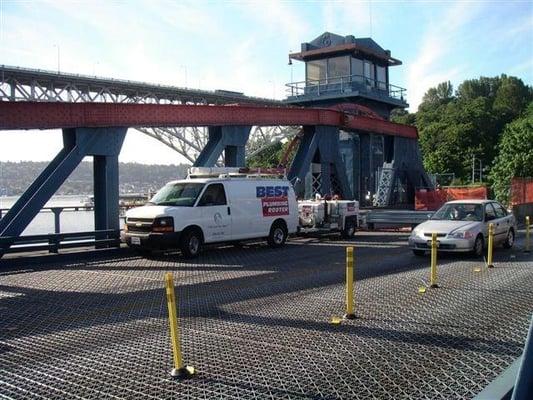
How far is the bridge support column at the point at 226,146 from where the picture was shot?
21078 millimetres

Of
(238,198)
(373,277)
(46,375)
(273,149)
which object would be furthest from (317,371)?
(273,149)

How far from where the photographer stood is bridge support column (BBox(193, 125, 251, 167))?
21078 millimetres

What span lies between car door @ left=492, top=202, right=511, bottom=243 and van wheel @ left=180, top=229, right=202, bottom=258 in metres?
8.13

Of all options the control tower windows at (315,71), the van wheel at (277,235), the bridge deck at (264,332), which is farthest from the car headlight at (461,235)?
the control tower windows at (315,71)

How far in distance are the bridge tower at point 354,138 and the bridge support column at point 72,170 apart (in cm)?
906

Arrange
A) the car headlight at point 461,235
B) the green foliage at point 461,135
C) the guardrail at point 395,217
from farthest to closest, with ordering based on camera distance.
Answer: the green foliage at point 461,135
the guardrail at point 395,217
the car headlight at point 461,235

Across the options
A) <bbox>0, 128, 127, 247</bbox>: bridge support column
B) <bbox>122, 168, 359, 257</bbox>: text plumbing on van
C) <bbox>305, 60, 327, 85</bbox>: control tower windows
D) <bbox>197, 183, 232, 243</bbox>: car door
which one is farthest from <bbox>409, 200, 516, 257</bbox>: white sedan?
<bbox>305, 60, 327, 85</bbox>: control tower windows

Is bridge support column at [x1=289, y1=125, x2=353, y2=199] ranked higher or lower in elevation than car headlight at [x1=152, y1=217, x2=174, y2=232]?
higher

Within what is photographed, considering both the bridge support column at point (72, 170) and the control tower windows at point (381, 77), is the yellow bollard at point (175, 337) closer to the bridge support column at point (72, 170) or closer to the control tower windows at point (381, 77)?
the bridge support column at point (72, 170)

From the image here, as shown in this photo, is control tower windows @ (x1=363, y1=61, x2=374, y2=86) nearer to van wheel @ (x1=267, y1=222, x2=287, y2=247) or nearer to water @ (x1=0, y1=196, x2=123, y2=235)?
van wheel @ (x1=267, y1=222, x2=287, y2=247)

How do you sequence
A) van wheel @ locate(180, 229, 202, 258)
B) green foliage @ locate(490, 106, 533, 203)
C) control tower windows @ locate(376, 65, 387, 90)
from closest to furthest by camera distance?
Answer: 1. van wheel @ locate(180, 229, 202, 258)
2. control tower windows @ locate(376, 65, 387, 90)
3. green foliage @ locate(490, 106, 533, 203)

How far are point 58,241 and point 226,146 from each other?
25.7ft

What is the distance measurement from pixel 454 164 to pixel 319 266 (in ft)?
268

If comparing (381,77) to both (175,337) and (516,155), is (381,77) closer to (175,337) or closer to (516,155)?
(516,155)
